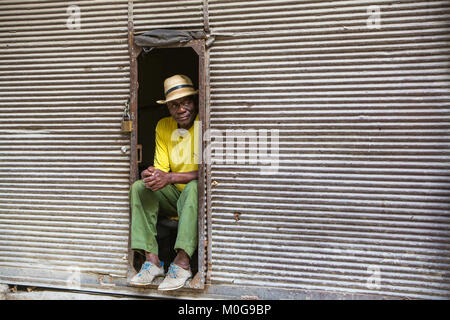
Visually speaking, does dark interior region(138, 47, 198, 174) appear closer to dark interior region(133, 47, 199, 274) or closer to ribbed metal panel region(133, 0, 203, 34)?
dark interior region(133, 47, 199, 274)

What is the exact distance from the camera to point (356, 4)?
2926 millimetres

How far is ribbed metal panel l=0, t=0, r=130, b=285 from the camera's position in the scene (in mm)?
3338

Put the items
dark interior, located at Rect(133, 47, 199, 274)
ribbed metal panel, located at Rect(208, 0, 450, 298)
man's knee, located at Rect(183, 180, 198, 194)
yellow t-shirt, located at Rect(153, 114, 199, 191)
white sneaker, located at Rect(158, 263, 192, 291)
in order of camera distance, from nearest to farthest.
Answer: ribbed metal panel, located at Rect(208, 0, 450, 298)
white sneaker, located at Rect(158, 263, 192, 291)
man's knee, located at Rect(183, 180, 198, 194)
yellow t-shirt, located at Rect(153, 114, 199, 191)
dark interior, located at Rect(133, 47, 199, 274)

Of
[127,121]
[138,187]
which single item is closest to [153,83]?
[127,121]

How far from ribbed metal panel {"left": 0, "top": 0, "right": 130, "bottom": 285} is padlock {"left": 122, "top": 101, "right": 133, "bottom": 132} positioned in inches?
2.4

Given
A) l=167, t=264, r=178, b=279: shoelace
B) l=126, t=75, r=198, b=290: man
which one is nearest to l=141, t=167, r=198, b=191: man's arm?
l=126, t=75, r=198, b=290: man

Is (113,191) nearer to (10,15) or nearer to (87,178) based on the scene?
(87,178)

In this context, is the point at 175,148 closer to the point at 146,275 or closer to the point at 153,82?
the point at 146,275

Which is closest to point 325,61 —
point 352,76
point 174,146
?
point 352,76

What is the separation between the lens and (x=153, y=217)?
3.30 meters

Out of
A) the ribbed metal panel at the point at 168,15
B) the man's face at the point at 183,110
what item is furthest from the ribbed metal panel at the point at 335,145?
the man's face at the point at 183,110

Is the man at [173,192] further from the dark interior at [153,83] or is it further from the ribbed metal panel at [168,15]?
the dark interior at [153,83]

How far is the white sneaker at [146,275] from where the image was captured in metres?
3.07

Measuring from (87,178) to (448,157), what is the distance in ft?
10.3
